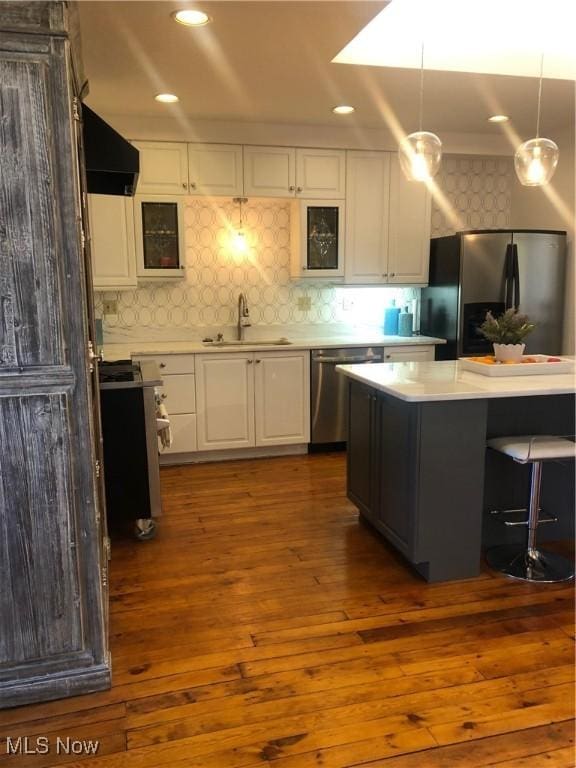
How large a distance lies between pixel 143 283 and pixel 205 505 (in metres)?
2.01

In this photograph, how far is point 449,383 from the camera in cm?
291

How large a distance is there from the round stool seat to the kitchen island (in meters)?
0.10

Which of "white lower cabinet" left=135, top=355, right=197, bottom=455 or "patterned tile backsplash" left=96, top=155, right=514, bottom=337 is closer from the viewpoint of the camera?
"white lower cabinet" left=135, top=355, right=197, bottom=455

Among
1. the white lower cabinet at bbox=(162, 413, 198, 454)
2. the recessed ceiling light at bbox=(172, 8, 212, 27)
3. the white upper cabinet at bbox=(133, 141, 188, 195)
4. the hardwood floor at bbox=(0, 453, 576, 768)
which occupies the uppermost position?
the recessed ceiling light at bbox=(172, 8, 212, 27)

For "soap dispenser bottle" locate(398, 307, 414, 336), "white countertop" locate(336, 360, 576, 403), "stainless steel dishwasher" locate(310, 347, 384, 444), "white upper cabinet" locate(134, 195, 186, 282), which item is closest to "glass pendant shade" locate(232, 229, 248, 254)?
"white upper cabinet" locate(134, 195, 186, 282)

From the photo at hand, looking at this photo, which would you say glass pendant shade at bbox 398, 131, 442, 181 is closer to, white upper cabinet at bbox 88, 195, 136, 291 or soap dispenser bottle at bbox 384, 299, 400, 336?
white upper cabinet at bbox 88, 195, 136, 291

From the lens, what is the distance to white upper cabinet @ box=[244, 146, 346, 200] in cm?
469

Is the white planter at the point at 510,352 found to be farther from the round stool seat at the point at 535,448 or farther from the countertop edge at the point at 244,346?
the countertop edge at the point at 244,346

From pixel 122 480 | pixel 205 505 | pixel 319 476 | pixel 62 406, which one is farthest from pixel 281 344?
pixel 62 406

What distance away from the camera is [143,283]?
4.89m

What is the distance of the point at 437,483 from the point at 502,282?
2.59 metres

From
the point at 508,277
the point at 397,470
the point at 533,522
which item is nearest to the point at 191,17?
the point at 397,470

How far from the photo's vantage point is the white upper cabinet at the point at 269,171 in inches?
184

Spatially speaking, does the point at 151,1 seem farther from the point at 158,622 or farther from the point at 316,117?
the point at 158,622
